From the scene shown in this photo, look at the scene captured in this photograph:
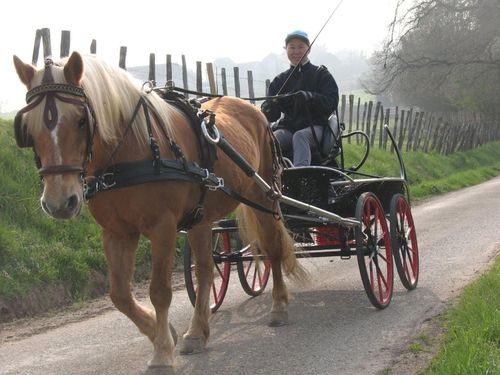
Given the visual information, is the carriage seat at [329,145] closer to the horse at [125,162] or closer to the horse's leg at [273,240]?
the horse's leg at [273,240]

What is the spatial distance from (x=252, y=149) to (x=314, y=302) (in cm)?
162

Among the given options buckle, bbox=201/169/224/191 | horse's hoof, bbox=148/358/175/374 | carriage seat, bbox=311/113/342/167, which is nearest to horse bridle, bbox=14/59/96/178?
buckle, bbox=201/169/224/191

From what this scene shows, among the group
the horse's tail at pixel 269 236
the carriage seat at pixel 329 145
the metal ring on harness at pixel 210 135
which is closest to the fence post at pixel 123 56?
the carriage seat at pixel 329 145

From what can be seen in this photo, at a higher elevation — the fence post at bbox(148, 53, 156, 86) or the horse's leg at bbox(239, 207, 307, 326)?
the fence post at bbox(148, 53, 156, 86)

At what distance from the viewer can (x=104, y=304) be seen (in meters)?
6.76

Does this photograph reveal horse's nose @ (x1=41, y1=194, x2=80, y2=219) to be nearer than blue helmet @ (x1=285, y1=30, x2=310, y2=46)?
Yes

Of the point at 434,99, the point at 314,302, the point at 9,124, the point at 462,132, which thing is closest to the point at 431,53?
the point at 462,132

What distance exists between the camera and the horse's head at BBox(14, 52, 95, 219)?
11.2ft

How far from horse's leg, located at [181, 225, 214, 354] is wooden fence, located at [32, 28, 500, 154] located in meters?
1.25

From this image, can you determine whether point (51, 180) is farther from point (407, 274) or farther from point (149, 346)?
point (407, 274)

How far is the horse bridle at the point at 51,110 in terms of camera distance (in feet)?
11.4

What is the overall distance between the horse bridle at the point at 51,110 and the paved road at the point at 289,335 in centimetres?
147

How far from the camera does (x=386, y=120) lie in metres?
22.0

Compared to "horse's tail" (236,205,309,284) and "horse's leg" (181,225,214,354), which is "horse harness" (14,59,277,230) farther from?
"horse's tail" (236,205,309,284)
